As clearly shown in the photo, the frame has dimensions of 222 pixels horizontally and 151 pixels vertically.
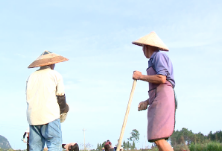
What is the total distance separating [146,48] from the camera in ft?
15.6

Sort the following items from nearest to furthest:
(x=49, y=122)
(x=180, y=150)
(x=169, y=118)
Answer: (x=169, y=118) → (x=49, y=122) → (x=180, y=150)

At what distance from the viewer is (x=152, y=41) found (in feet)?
15.1

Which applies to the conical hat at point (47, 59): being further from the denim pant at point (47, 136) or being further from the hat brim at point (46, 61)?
the denim pant at point (47, 136)

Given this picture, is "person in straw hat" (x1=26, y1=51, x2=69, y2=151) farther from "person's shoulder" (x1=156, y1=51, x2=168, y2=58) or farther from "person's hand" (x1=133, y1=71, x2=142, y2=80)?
"person's shoulder" (x1=156, y1=51, x2=168, y2=58)

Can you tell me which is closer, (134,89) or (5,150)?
(134,89)

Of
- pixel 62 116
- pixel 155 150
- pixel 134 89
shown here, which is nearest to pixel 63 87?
pixel 62 116

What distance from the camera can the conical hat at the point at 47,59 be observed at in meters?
5.10

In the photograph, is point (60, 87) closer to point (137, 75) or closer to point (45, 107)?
point (45, 107)

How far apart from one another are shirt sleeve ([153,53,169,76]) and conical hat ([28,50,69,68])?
1670 millimetres

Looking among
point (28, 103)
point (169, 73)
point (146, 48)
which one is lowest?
point (28, 103)

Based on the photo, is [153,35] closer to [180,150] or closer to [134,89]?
[134,89]

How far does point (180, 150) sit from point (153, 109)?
949 cm

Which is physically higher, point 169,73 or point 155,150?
point 169,73

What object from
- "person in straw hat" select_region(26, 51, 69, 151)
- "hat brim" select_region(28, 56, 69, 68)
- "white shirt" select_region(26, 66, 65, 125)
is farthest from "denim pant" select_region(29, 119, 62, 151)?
"hat brim" select_region(28, 56, 69, 68)
